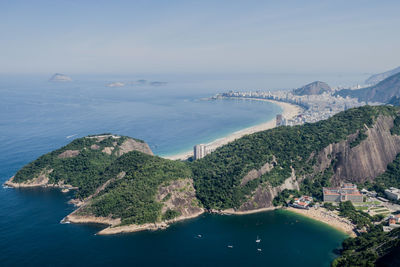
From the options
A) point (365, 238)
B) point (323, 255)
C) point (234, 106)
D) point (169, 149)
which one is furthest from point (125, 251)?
point (234, 106)

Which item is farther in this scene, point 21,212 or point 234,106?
point 234,106

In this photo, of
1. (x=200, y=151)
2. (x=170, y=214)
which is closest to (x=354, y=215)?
(x=170, y=214)

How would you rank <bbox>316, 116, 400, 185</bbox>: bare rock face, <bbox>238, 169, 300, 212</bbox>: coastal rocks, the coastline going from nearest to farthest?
the coastline → <bbox>238, 169, 300, 212</bbox>: coastal rocks → <bbox>316, 116, 400, 185</bbox>: bare rock face

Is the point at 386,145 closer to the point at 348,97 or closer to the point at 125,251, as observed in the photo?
the point at 125,251

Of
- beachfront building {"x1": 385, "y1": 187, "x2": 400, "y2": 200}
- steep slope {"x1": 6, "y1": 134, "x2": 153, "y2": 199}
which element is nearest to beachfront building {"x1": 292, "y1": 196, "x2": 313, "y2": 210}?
beachfront building {"x1": 385, "y1": 187, "x2": 400, "y2": 200}

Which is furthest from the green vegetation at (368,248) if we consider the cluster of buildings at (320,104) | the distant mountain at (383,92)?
the distant mountain at (383,92)

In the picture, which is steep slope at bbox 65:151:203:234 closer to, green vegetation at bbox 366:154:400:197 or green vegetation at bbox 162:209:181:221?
green vegetation at bbox 162:209:181:221
